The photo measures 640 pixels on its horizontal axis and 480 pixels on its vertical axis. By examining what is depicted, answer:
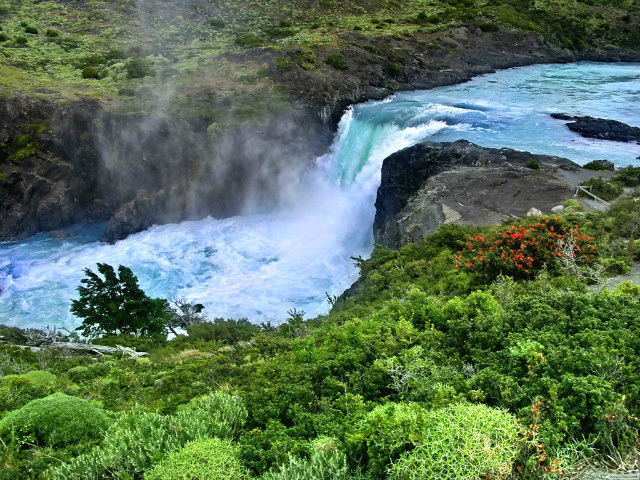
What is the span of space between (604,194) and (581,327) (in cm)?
1445

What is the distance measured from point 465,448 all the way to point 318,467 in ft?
6.06

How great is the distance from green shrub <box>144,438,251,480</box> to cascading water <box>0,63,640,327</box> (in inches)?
699

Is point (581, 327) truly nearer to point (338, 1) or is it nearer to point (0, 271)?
point (0, 271)

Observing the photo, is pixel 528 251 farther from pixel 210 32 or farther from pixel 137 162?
pixel 210 32

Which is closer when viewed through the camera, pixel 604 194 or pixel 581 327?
pixel 581 327

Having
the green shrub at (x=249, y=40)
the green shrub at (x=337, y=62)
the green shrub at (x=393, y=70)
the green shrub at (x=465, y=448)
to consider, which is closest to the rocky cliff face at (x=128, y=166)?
the green shrub at (x=337, y=62)

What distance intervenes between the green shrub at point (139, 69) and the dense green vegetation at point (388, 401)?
33334mm

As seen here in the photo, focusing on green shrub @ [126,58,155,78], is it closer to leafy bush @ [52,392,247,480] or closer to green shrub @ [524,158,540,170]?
green shrub @ [524,158,540,170]

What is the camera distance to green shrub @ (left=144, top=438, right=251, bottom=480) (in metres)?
6.06

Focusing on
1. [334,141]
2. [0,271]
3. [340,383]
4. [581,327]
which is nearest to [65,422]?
[340,383]

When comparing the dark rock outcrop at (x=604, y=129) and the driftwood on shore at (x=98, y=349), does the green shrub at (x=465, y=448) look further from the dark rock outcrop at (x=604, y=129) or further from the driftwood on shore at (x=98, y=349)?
the dark rock outcrop at (x=604, y=129)

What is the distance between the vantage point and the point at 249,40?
48000 mm

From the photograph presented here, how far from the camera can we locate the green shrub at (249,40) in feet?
156

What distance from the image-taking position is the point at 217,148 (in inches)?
1348
